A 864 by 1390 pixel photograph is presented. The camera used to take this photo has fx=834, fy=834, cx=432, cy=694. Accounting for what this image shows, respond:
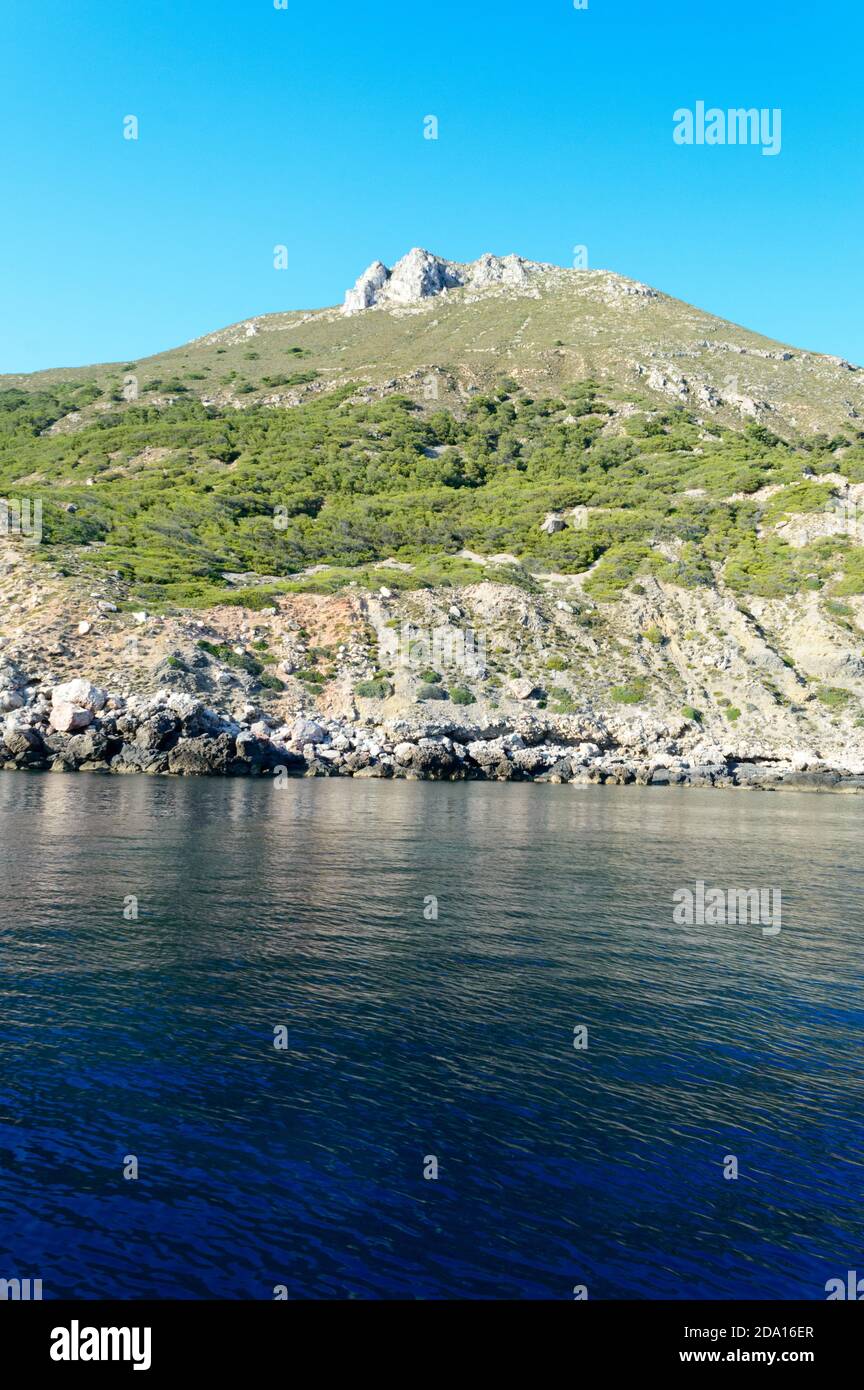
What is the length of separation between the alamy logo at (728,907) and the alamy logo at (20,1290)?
58.0 ft

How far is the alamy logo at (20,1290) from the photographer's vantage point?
7.32 m

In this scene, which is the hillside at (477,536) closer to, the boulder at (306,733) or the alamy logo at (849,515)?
the alamy logo at (849,515)

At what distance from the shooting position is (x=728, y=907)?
23969mm

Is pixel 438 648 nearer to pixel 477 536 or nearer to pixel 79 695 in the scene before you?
pixel 477 536

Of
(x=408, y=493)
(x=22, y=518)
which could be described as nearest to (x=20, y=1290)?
(x=22, y=518)

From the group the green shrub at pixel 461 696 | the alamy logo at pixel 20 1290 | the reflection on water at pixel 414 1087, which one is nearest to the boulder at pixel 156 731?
the green shrub at pixel 461 696

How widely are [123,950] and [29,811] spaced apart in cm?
2127

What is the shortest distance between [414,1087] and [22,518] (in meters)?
93.0

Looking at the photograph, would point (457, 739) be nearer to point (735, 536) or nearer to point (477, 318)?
point (735, 536)

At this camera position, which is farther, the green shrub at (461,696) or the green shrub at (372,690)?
the green shrub at (372,690)

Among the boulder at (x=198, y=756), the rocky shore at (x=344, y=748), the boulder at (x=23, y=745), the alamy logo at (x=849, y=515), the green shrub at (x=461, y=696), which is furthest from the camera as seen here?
the alamy logo at (x=849, y=515)

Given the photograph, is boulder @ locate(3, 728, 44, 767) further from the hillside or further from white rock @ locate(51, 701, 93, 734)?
the hillside
